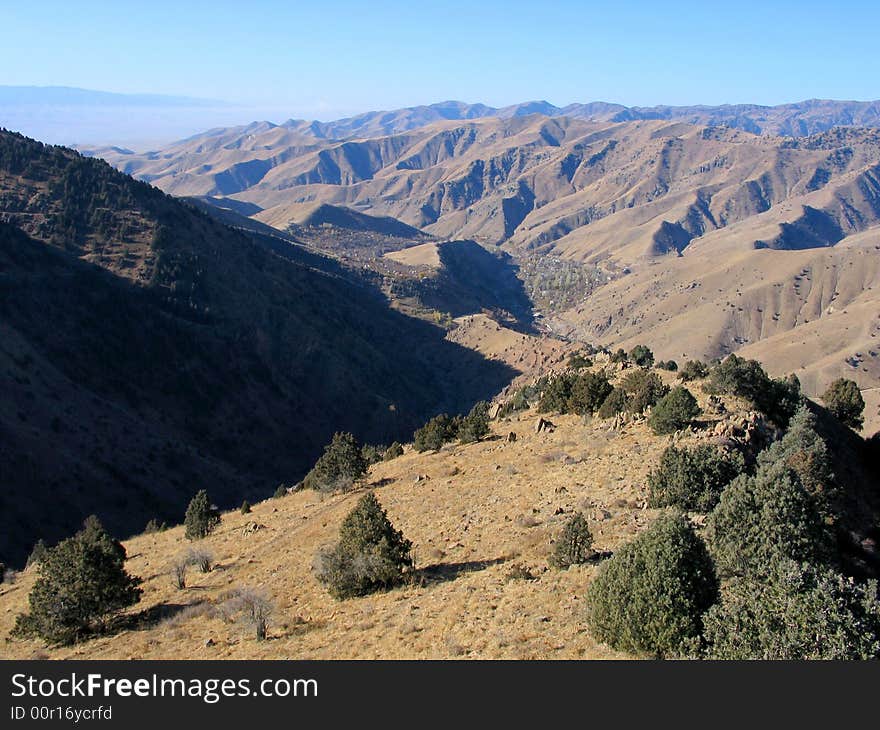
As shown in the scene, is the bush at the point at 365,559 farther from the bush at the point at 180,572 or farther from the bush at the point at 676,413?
the bush at the point at 676,413

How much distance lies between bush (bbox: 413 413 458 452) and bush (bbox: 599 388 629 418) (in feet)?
35.1

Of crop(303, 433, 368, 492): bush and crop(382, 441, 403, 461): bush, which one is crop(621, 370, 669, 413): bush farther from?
crop(382, 441, 403, 461): bush

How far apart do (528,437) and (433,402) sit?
79.3m

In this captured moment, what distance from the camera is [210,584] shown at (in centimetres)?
2439

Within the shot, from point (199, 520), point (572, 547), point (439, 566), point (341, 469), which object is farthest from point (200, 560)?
point (572, 547)

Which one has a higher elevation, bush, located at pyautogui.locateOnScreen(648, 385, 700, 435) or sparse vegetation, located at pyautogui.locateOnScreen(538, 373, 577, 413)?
bush, located at pyautogui.locateOnScreen(648, 385, 700, 435)

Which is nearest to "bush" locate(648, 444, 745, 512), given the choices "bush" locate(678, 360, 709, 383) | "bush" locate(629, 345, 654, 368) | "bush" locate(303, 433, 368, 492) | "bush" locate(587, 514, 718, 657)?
"bush" locate(587, 514, 718, 657)

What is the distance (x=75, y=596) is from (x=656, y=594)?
18015 mm

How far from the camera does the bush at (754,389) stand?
1296 inches

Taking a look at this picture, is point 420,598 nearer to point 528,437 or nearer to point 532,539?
point 532,539

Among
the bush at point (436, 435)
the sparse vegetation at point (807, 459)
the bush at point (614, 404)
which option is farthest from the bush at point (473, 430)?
the sparse vegetation at point (807, 459)

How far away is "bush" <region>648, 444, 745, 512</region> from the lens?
71.5 feet

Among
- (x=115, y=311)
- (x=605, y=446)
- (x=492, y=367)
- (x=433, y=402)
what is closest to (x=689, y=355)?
(x=492, y=367)

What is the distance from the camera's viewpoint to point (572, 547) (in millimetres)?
18656
